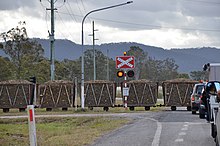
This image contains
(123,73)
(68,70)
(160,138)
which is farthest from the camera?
(68,70)

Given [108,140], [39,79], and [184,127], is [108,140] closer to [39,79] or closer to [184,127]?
[184,127]

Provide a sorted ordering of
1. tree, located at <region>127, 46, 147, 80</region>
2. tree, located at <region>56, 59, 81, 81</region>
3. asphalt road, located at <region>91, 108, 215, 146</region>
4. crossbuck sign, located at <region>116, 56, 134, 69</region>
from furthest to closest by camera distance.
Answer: tree, located at <region>127, 46, 147, 80</region> → tree, located at <region>56, 59, 81, 81</region> → crossbuck sign, located at <region>116, 56, 134, 69</region> → asphalt road, located at <region>91, 108, 215, 146</region>

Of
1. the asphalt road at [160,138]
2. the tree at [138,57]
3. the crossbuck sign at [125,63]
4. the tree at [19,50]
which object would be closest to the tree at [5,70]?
the tree at [19,50]

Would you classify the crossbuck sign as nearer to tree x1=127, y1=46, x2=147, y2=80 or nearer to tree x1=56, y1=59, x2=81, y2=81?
tree x1=56, y1=59, x2=81, y2=81

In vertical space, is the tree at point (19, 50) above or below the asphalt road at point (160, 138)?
above

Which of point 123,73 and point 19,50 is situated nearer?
point 123,73

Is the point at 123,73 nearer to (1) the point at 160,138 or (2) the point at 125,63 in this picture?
(2) the point at 125,63

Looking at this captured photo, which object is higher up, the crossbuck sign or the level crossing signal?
the crossbuck sign

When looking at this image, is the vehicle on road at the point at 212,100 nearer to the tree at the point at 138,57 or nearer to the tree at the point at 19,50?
the tree at the point at 19,50

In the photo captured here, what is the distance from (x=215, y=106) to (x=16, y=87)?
28313mm

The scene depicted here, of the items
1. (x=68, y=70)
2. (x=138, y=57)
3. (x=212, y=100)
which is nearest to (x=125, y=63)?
(x=212, y=100)

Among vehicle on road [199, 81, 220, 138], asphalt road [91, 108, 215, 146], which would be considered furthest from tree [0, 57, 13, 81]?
vehicle on road [199, 81, 220, 138]

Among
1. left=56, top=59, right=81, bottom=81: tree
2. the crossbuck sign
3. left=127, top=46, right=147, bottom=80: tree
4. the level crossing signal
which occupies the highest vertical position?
left=127, top=46, right=147, bottom=80: tree

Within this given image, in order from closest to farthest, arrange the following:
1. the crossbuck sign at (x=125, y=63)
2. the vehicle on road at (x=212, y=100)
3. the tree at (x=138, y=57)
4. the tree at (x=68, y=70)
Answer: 1. the vehicle on road at (x=212, y=100)
2. the crossbuck sign at (x=125, y=63)
3. the tree at (x=68, y=70)
4. the tree at (x=138, y=57)
